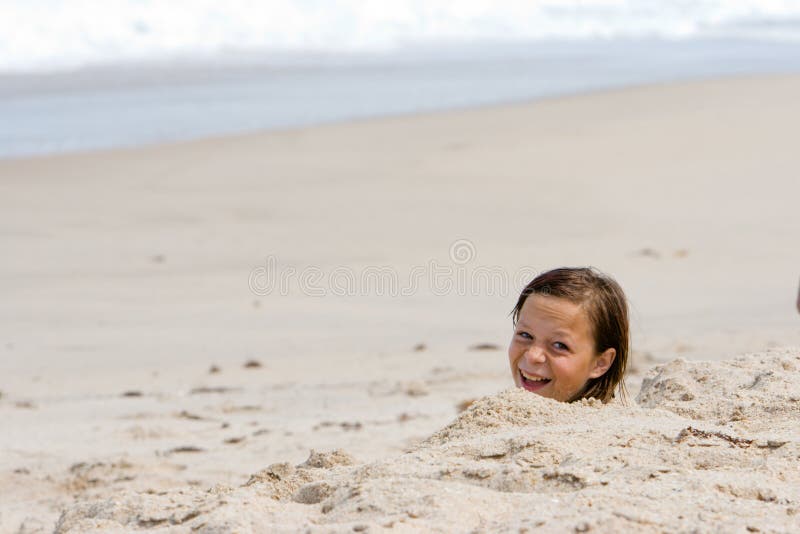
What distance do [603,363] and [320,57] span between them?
13.7 m

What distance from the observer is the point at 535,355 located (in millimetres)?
3129

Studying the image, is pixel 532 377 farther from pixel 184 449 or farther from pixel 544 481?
pixel 184 449

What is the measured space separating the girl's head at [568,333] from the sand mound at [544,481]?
23cm

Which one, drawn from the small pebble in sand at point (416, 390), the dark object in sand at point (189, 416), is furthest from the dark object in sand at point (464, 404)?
the dark object in sand at point (189, 416)

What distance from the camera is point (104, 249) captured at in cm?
756

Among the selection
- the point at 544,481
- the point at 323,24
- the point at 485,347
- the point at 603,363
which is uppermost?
the point at 323,24


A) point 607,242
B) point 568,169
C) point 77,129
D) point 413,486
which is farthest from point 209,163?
point 413,486

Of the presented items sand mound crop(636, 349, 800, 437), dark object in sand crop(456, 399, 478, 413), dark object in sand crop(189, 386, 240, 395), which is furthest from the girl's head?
dark object in sand crop(189, 386, 240, 395)

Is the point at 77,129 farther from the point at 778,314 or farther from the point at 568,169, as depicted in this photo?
the point at 778,314

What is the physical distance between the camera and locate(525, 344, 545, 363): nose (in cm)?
313

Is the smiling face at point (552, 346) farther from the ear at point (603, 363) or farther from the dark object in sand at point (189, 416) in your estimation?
the dark object in sand at point (189, 416)

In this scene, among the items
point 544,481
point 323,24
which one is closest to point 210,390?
point 544,481

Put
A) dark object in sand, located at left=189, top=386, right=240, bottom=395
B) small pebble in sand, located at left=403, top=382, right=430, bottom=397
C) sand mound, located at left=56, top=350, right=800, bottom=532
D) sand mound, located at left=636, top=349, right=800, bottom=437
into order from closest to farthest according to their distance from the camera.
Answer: sand mound, located at left=56, top=350, right=800, bottom=532, sand mound, located at left=636, top=349, right=800, bottom=437, small pebble in sand, located at left=403, top=382, right=430, bottom=397, dark object in sand, located at left=189, top=386, right=240, bottom=395

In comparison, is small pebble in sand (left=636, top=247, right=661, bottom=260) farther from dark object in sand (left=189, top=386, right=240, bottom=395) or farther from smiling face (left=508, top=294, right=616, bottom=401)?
smiling face (left=508, top=294, right=616, bottom=401)
